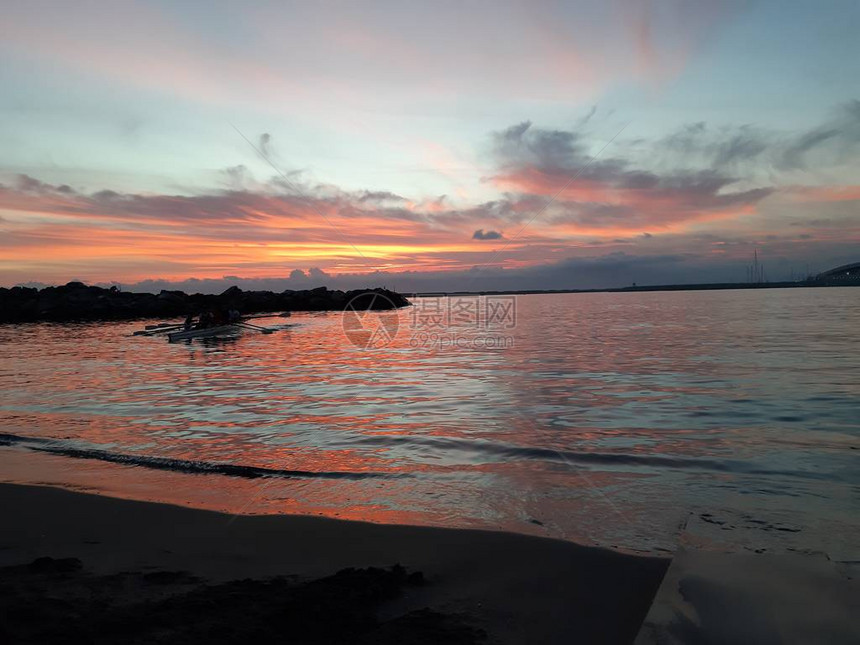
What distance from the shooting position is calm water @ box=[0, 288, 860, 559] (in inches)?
265

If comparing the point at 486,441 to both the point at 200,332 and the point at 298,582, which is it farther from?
the point at 200,332

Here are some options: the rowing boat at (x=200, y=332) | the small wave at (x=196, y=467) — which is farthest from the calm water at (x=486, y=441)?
the rowing boat at (x=200, y=332)

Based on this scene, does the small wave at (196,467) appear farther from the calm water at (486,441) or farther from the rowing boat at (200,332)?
the rowing boat at (200,332)

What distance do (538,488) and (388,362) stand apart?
17.5 m

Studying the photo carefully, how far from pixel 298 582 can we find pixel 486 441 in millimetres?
6332

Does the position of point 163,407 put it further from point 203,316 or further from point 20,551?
point 203,316

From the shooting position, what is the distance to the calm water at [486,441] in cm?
672

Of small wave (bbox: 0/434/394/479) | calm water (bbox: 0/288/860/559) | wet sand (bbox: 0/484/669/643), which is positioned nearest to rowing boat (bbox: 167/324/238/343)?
calm water (bbox: 0/288/860/559)

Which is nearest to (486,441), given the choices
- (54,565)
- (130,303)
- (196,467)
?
(196,467)

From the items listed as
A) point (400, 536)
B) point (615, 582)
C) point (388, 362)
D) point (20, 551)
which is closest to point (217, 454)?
point (20, 551)

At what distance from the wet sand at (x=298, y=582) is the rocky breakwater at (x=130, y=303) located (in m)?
46.5

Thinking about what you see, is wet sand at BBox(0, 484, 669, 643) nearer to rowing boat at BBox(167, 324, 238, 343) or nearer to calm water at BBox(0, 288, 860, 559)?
calm water at BBox(0, 288, 860, 559)

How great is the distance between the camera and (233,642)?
142 inches

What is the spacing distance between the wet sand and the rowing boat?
30.1m
